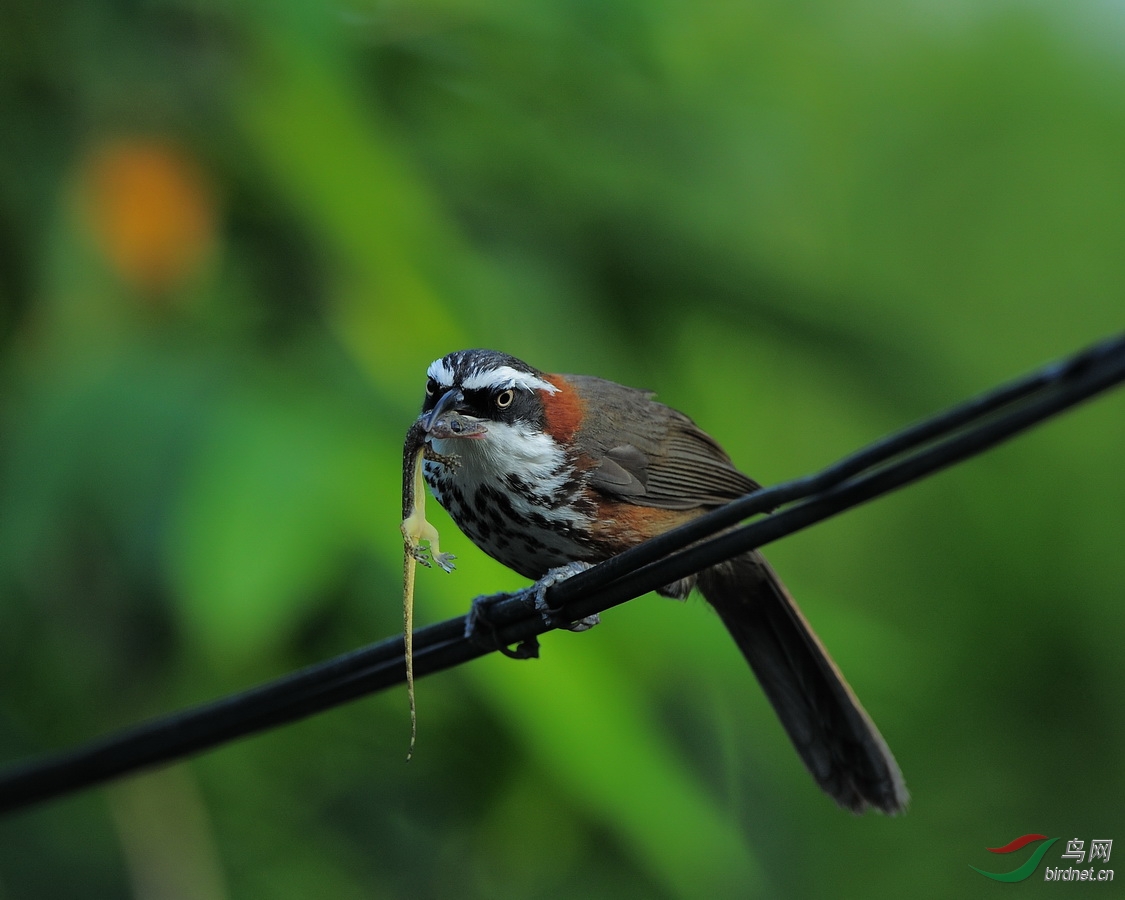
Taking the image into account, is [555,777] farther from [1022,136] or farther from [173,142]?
[1022,136]

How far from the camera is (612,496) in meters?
4.32

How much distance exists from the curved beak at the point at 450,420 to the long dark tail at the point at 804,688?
4.11 ft

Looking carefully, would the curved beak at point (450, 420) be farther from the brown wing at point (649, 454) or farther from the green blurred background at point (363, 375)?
the green blurred background at point (363, 375)

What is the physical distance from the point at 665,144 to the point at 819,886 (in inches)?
213

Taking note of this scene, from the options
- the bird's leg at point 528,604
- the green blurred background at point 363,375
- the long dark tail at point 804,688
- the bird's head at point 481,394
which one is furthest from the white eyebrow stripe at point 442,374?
the long dark tail at point 804,688

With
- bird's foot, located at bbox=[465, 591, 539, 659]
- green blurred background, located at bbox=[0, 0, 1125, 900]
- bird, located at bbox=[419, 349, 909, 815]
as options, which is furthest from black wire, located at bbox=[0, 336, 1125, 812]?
green blurred background, located at bbox=[0, 0, 1125, 900]

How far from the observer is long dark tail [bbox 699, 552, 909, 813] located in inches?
183

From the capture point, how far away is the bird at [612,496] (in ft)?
13.6

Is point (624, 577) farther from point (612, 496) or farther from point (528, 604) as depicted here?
point (612, 496)

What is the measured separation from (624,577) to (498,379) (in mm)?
1229

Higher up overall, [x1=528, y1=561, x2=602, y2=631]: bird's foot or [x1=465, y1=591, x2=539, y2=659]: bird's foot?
[x1=528, y1=561, x2=602, y2=631]: bird's foot

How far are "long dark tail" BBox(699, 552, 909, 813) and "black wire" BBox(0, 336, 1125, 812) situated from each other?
1.40m

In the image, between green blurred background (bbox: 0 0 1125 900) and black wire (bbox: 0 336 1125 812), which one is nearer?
black wire (bbox: 0 336 1125 812)

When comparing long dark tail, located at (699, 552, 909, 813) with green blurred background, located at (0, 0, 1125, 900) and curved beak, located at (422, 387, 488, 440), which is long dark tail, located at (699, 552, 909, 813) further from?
curved beak, located at (422, 387, 488, 440)
